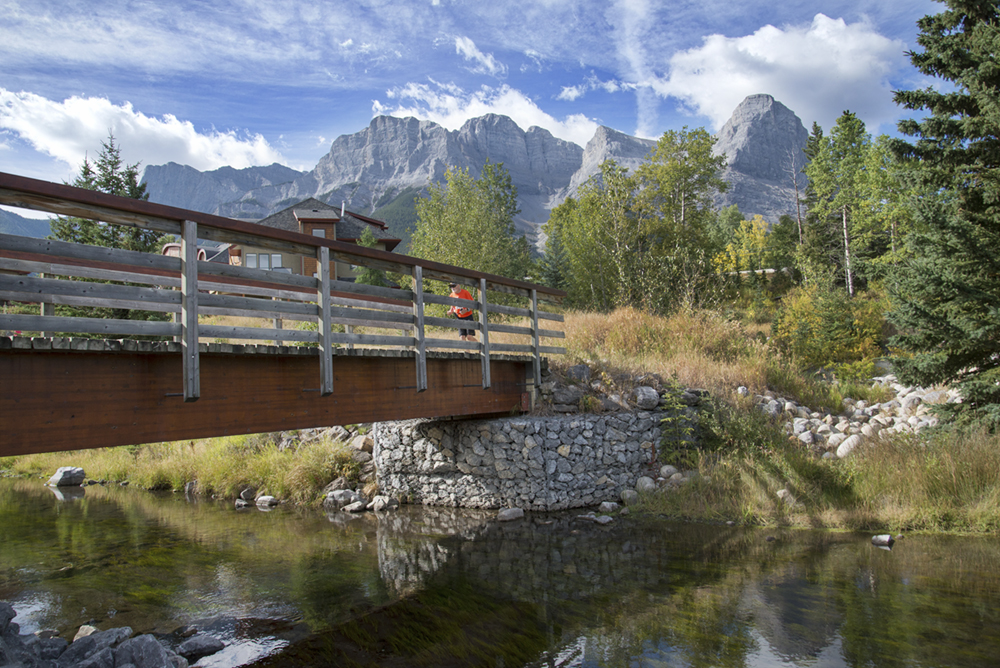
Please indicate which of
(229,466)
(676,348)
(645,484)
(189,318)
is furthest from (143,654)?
(676,348)

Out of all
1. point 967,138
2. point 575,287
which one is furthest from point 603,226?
point 967,138

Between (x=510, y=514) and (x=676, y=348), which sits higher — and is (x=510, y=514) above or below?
below

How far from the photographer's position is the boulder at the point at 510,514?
33.8 ft

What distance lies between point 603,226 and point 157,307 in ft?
61.7

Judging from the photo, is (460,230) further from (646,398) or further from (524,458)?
(524,458)

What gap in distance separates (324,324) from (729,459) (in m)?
7.70

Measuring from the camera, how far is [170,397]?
5613mm

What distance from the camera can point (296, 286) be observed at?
677 centimetres

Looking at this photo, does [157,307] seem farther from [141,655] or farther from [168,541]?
[168,541]

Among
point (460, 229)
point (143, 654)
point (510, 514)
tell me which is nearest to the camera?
point (143, 654)

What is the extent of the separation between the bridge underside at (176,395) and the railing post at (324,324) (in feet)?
0.68

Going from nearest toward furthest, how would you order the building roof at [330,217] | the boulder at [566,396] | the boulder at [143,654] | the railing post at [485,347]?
1. the boulder at [143,654]
2. the railing post at [485,347]
3. the boulder at [566,396]
4. the building roof at [330,217]

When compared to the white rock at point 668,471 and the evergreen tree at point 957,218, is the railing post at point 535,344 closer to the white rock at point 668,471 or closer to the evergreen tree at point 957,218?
the white rock at point 668,471

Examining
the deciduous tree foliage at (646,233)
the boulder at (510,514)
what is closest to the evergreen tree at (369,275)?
the deciduous tree foliage at (646,233)
